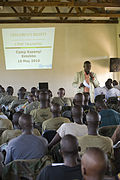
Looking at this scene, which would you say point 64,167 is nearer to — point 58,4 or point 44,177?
point 44,177

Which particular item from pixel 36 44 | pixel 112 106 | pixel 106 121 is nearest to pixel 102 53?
pixel 36 44

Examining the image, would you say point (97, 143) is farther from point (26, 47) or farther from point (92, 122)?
point (26, 47)

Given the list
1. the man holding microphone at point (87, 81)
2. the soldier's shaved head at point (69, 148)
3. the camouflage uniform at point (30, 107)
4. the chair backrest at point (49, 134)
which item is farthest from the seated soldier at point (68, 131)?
the man holding microphone at point (87, 81)

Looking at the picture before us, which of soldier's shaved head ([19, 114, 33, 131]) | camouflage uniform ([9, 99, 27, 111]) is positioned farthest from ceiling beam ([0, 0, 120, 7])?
soldier's shaved head ([19, 114, 33, 131])

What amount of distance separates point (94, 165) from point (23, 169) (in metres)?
0.89

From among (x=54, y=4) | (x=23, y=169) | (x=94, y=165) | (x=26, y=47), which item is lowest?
(x=23, y=169)

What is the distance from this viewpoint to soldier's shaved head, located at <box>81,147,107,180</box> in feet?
4.33

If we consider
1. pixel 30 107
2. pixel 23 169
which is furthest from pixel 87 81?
pixel 23 169

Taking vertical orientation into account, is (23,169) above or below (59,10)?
below

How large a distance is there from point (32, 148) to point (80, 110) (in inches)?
38.3

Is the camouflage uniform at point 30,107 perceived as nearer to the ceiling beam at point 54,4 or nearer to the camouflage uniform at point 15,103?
the camouflage uniform at point 15,103

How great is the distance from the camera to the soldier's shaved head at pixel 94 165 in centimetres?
132

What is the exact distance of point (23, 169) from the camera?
2.07m

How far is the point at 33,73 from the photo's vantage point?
11156 millimetres
